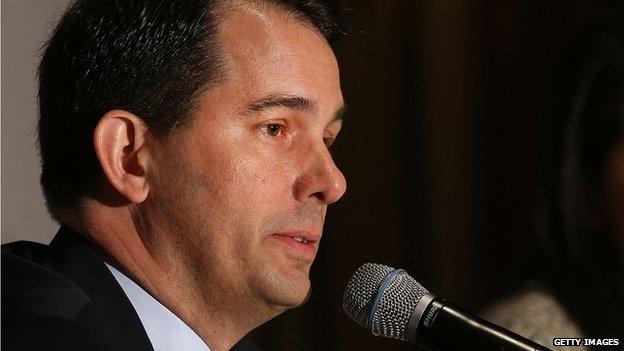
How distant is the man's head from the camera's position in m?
1.00

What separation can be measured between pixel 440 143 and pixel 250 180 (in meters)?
0.96

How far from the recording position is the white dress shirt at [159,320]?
3.28 feet

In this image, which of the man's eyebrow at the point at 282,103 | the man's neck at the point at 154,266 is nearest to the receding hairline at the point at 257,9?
the man's eyebrow at the point at 282,103

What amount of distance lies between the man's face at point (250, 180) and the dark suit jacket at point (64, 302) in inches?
3.6

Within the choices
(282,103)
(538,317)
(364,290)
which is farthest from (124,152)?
(538,317)

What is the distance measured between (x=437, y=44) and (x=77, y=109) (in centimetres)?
102

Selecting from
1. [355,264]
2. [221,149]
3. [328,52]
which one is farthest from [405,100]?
[221,149]

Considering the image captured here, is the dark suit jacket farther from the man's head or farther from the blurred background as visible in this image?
the blurred background

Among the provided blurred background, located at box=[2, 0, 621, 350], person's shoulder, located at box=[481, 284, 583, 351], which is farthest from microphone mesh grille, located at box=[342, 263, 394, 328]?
blurred background, located at box=[2, 0, 621, 350]

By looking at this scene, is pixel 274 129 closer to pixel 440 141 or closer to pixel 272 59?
pixel 272 59

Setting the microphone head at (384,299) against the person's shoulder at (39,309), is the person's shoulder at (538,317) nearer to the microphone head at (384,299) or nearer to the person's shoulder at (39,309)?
the microphone head at (384,299)

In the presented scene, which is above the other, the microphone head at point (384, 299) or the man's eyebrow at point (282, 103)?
the man's eyebrow at point (282, 103)

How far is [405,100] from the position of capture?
1901mm

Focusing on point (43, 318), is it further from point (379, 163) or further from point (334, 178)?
point (379, 163)
